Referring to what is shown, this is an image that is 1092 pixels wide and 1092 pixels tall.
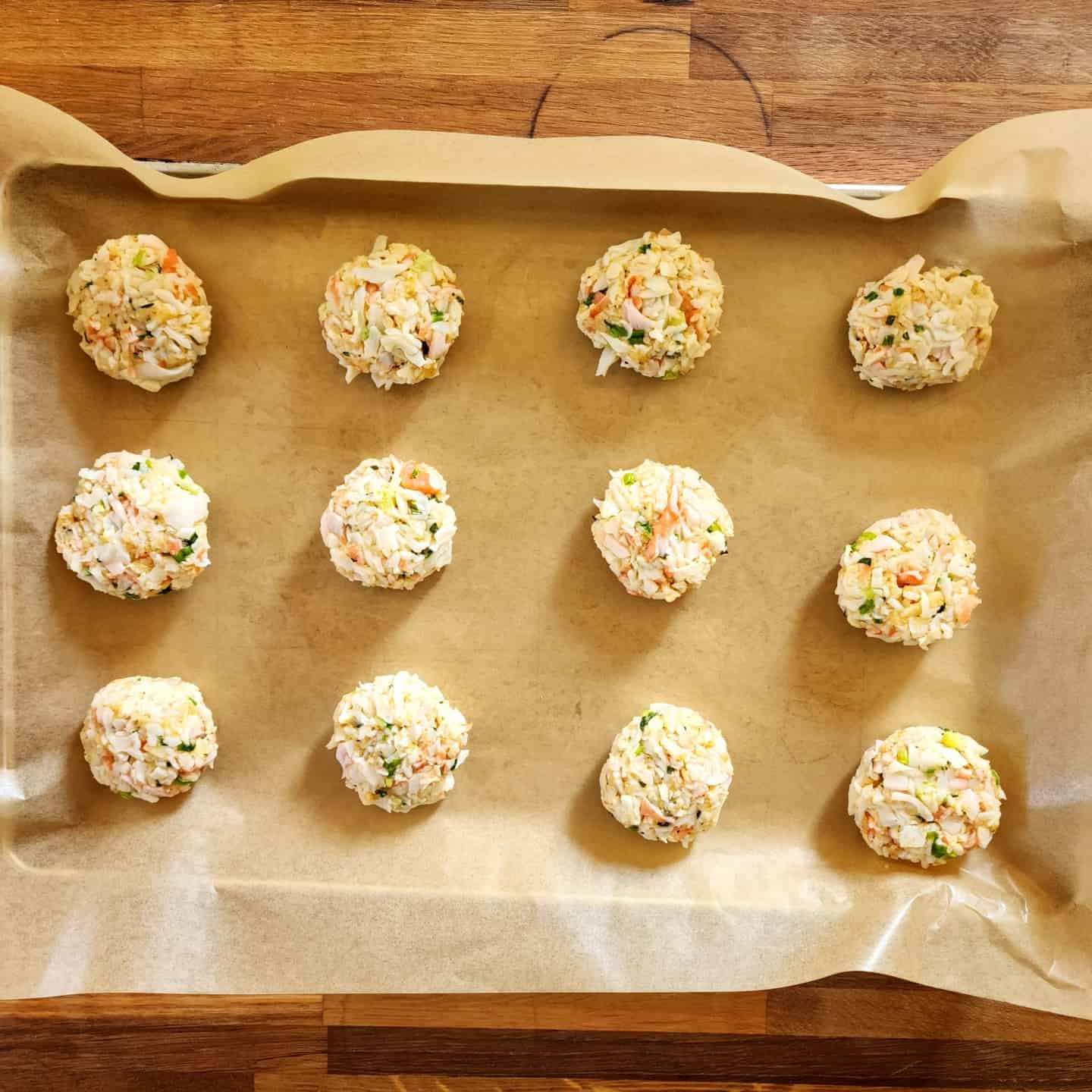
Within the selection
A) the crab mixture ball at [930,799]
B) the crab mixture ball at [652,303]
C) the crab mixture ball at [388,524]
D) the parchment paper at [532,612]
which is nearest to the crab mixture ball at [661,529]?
the parchment paper at [532,612]

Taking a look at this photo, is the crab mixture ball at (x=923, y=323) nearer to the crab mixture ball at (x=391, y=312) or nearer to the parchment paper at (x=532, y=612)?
the parchment paper at (x=532, y=612)

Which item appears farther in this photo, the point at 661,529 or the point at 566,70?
the point at 566,70

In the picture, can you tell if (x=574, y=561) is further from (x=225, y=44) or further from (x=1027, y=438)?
(x=225, y=44)

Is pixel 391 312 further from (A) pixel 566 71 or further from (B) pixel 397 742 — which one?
(B) pixel 397 742

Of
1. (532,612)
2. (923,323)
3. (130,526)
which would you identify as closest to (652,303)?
(923,323)

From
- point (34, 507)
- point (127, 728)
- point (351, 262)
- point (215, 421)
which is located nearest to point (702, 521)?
point (351, 262)

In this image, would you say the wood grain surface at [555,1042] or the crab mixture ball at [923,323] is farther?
the wood grain surface at [555,1042]
